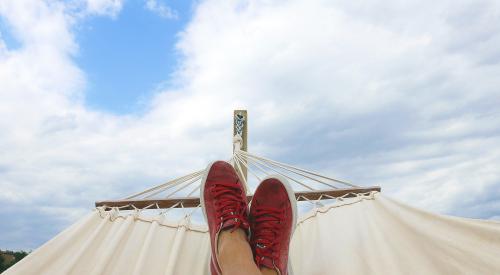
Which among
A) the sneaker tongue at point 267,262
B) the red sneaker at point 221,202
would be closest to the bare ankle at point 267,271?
the sneaker tongue at point 267,262

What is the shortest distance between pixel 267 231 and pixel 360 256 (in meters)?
0.42

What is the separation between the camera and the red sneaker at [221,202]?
3.39ft

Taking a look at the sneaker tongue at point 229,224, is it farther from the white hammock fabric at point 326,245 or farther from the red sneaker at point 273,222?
the white hammock fabric at point 326,245

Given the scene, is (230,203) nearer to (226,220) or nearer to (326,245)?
(226,220)

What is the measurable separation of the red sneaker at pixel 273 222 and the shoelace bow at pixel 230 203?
4 cm

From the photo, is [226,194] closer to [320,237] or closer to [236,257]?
[236,257]

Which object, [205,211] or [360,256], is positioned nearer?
[205,211]

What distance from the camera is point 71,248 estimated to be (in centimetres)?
150

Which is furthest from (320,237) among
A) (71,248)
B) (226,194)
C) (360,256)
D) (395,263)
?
(71,248)

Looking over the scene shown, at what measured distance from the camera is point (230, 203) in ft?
3.61

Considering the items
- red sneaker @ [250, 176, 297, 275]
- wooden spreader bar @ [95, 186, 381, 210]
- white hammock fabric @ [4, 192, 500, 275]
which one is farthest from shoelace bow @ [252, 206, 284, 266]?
wooden spreader bar @ [95, 186, 381, 210]

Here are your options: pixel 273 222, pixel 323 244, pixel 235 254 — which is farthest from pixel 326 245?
pixel 235 254

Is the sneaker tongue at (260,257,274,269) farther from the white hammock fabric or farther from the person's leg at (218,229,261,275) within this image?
the white hammock fabric

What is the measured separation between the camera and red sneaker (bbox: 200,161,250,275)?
103cm
